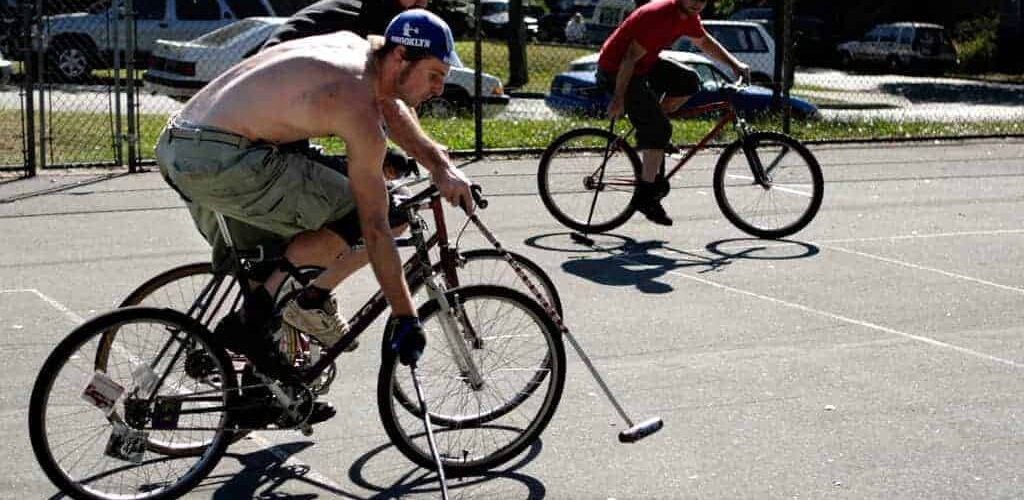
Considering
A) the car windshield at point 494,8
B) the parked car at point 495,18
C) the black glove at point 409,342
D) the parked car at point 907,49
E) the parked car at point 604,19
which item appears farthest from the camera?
the car windshield at point 494,8

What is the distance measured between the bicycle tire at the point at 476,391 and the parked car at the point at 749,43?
74.9 ft

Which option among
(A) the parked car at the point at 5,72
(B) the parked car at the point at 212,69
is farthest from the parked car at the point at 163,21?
(A) the parked car at the point at 5,72

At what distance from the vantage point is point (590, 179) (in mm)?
11125

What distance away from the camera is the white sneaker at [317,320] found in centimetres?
559

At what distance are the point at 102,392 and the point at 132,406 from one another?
0.42ft

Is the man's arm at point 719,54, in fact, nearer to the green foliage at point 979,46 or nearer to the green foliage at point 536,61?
the green foliage at point 536,61

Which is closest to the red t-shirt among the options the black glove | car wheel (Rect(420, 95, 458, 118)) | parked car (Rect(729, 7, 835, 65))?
the black glove

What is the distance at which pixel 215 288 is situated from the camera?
5641 mm

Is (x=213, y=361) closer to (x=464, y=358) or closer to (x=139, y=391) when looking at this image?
(x=139, y=391)

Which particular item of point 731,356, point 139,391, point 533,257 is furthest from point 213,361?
point 533,257

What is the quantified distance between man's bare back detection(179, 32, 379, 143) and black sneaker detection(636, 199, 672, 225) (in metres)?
5.65

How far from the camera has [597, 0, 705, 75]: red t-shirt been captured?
431 inches

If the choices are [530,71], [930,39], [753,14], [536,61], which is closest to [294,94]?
[530,71]

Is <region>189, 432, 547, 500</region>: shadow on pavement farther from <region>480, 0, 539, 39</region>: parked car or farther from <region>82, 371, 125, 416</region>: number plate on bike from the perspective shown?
<region>480, 0, 539, 39</region>: parked car
